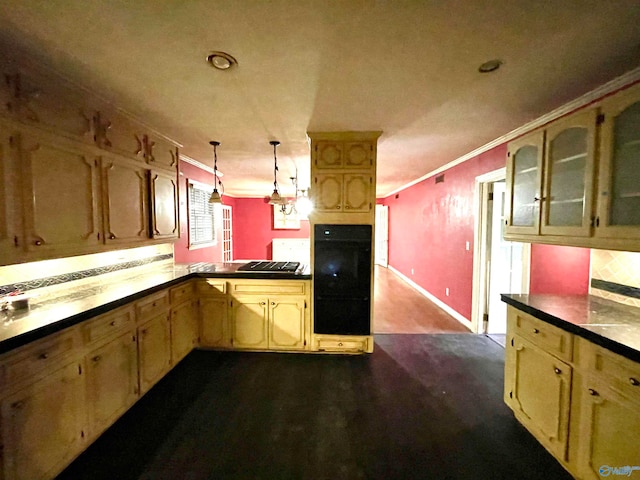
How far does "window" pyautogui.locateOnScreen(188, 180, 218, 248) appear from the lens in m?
4.18

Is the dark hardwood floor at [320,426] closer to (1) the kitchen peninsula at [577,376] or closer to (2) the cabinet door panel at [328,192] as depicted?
(1) the kitchen peninsula at [577,376]

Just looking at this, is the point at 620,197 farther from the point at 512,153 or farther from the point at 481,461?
the point at 481,461

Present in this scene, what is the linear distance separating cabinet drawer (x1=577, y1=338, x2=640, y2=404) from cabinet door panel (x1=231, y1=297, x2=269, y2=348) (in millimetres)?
2555

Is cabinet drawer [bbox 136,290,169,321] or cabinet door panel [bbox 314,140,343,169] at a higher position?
cabinet door panel [bbox 314,140,343,169]

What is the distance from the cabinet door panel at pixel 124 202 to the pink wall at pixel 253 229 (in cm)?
595

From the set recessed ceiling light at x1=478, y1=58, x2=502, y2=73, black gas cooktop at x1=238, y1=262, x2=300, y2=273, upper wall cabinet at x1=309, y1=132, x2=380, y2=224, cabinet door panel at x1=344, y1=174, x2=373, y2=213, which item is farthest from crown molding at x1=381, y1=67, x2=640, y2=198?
black gas cooktop at x1=238, y1=262, x2=300, y2=273

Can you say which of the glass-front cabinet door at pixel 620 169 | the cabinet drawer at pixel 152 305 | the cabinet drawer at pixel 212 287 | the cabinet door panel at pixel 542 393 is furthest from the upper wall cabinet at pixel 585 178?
the cabinet drawer at pixel 152 305

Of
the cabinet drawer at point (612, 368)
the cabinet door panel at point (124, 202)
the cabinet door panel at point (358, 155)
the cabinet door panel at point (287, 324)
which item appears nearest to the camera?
the cabinet drawer at point (612, 368)

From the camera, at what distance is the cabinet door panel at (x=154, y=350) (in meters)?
2.20

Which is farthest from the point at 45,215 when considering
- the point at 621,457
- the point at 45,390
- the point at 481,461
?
the point at 621,457

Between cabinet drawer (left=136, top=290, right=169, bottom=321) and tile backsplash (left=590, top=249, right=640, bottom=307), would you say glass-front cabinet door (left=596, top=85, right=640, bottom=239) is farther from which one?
cabinet drawer (left=136, top=290, right=169, bottom=321)

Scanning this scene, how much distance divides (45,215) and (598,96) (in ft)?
12.4

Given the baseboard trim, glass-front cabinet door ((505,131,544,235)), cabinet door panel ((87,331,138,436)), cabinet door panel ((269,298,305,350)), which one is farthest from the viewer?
the baseboard trim

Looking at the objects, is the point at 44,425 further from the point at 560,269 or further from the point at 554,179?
the point at 560,269
